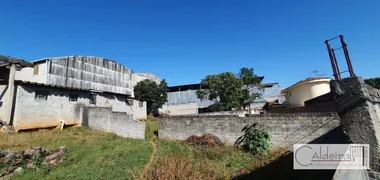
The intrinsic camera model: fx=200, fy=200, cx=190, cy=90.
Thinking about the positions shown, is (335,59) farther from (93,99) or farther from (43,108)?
(93,99)

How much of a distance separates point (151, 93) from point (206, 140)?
1756cm

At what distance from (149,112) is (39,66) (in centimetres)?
1294

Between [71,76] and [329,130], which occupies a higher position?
[71,76]

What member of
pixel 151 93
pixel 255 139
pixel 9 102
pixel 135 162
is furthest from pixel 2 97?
pixel 151 93

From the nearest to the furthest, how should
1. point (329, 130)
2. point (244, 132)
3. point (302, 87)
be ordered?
point (329, 130), point (244, 132), point (302, 87)

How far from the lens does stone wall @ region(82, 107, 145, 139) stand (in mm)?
12109

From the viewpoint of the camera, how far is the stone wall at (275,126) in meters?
7.68

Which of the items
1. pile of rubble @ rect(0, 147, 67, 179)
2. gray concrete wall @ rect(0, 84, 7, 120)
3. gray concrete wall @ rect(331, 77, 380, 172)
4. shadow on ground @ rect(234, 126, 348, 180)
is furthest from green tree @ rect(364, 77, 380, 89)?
gray concrete wall @ rect(0, 84, 7, 120)

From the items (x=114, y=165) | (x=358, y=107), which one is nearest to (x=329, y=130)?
(x=358, y=107)

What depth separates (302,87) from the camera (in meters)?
17.9

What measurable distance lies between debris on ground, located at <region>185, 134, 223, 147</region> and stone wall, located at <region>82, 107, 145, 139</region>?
3.52m

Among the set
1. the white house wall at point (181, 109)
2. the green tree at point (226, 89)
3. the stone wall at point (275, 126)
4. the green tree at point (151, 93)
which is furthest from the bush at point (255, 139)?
the white house wall at point (181, 109)

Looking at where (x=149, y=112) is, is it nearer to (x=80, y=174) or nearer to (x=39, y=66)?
(x=39, y=66)

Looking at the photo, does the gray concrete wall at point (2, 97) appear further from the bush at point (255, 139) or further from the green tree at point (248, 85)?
the green tree at point (248, 85)
